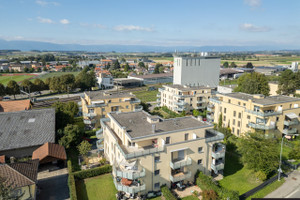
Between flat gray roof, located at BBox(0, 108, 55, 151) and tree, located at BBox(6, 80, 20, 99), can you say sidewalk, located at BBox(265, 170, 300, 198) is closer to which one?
flat gray roof, located at BBox(0, 108, 55, 151)

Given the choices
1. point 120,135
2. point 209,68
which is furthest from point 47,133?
point 209,68

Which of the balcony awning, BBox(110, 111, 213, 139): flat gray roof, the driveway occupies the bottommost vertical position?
the driveway

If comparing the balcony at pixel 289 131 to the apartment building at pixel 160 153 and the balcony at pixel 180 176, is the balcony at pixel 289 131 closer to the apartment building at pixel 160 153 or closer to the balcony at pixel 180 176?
the apartment building at pixel 160 153

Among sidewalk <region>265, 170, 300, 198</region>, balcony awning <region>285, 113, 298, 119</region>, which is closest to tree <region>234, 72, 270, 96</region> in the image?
balcony awning <region>285, 113, 298, 119</region>

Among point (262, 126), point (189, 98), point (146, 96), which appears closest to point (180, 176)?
point (262, 126)

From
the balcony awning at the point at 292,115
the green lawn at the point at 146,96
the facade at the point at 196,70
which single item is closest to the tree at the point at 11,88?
the green lawn at the point at 146,96

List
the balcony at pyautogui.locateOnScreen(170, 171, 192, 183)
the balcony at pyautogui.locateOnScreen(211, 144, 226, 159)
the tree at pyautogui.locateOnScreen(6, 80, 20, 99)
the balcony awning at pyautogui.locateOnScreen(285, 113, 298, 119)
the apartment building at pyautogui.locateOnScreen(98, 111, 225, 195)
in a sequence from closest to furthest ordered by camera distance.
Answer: the apartment building at pyautogui.locateOnScreen(98, 111, 225, 195) < the balcony at pyautogui.locateOnScreen(170, 171, 192, 183) < the balcony at pyautogui.locateOnScreen(211, 144, 226, 159) < the balcony awning at pyautogui.locateOnScreen(285, 113, 298, 119) < the tree at pyautogui.locateOnScreen(6, 80, 20, 99)

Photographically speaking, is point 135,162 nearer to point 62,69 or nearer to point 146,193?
point 146,193
